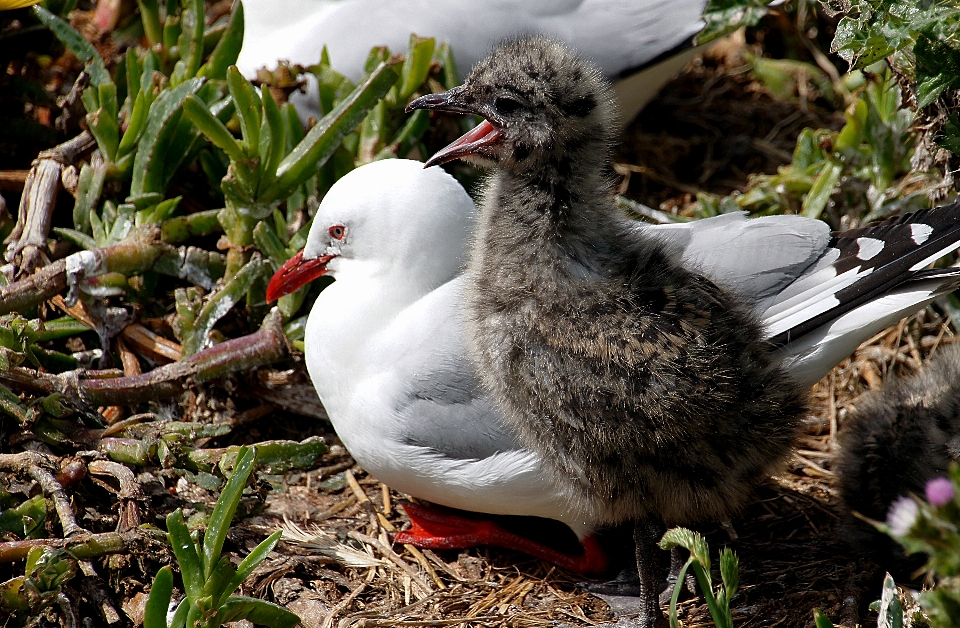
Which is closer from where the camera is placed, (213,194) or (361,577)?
(361,577)

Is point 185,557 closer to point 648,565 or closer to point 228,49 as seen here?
point 648,565

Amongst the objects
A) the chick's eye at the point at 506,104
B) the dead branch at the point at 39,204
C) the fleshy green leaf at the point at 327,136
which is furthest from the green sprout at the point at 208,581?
the dead branch at the point at 39,204

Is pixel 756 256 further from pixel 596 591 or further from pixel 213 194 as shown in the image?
pixel 213 194

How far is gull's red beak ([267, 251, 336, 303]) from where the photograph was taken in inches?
136

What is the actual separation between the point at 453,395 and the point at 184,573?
3.25ft

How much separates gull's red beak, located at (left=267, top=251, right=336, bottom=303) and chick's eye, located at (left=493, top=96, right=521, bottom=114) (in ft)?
3.47

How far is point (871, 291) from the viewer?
284cm

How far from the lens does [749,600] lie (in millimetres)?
3074

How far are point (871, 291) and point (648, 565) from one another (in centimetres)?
106

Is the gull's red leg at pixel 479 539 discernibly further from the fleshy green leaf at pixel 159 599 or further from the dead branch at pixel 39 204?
the dead branch at pixel 39 204

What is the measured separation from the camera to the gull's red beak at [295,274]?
3447 mm

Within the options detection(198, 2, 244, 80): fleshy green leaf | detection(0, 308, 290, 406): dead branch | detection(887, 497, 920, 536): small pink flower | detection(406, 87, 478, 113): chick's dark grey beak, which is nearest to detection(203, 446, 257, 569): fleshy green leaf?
detection(0, 308, 290, 406): dead branch

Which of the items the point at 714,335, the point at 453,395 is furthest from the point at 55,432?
the point at 714,335

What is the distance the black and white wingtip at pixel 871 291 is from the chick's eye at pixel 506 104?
39.8 inches
